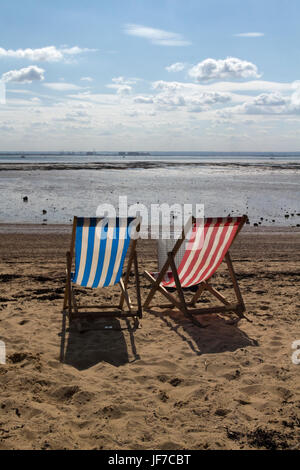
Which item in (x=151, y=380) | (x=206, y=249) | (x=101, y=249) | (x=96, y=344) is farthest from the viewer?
(x=206, y=249)

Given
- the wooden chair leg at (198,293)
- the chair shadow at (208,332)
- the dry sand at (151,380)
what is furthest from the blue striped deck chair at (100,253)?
the wooden chair leg at (198,293)

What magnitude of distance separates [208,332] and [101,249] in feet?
4.93

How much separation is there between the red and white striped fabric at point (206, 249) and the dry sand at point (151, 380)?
0.53m

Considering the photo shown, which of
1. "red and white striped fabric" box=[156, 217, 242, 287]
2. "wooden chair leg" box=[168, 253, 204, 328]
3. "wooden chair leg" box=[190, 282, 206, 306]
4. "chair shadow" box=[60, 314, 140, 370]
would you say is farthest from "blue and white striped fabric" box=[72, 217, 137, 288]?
"wooden chair leg" box=[190, 282, 206, 306]

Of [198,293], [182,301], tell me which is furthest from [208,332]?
[198,293]

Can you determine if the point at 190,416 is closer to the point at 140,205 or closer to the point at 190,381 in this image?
the point at 190,381

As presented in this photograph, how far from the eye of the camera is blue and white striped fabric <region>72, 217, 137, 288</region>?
476 cm

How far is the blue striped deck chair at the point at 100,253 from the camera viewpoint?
476 centimetres

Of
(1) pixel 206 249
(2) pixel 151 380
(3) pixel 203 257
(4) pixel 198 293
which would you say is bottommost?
(2) pixel 151 380

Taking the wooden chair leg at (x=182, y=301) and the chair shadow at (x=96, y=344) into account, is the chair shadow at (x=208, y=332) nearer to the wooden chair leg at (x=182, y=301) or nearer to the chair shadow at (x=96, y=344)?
the wooden chair leg at (x=182, y=301)

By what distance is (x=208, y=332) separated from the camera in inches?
187

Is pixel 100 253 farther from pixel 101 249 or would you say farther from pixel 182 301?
pixel 182 301

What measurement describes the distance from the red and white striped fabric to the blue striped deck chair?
0.66 meters
